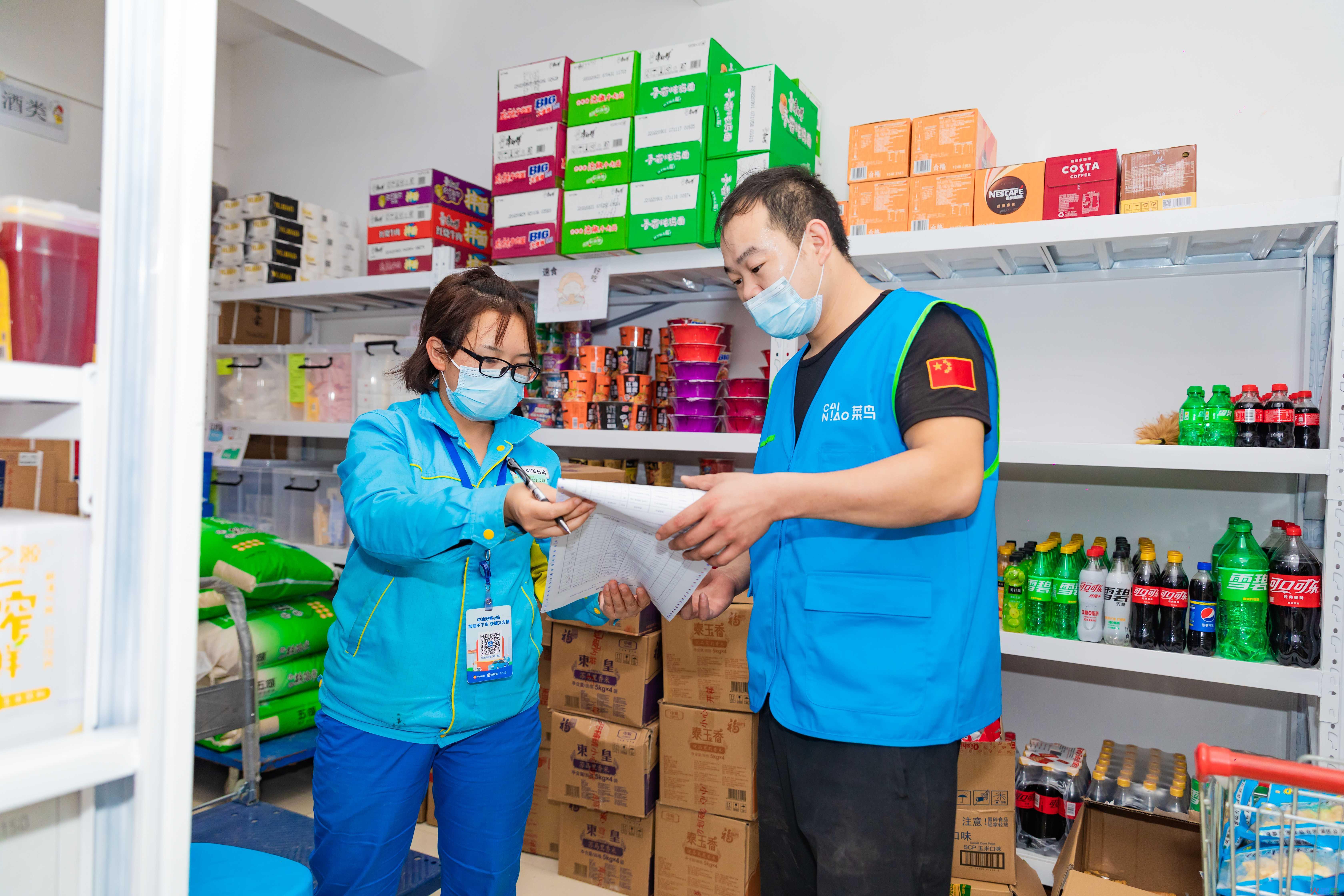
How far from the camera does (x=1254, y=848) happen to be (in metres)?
1.11

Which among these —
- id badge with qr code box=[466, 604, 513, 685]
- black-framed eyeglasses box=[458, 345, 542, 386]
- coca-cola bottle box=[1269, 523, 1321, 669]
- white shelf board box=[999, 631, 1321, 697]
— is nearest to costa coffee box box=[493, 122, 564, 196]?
black-framed eyeglasses box=[458, 345, 542, 386]

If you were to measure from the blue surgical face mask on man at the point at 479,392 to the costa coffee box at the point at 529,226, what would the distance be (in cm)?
126

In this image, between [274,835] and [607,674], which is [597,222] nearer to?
[607,674]

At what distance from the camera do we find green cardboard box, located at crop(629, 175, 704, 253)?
2.72m

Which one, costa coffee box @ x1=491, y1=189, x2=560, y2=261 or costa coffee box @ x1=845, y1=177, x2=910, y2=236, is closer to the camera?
costa coffee box @ x1=845, y1=177, x2=910, y2=236

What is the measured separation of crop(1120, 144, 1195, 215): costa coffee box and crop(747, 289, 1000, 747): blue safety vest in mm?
1178

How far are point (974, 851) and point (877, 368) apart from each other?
1610 millimetres

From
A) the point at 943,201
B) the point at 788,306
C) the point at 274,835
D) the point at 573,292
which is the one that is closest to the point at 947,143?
the point at 943,201

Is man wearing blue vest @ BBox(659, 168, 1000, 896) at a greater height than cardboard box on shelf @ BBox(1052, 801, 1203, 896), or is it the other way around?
man wearing blue vest @ BBox(659, 168, 1000, 896)

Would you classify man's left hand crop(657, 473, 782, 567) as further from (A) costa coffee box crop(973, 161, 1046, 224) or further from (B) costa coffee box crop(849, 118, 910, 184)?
(B) costa coffee box crop(849, 118, 910, 184)

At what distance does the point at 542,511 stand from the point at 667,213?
161 cm

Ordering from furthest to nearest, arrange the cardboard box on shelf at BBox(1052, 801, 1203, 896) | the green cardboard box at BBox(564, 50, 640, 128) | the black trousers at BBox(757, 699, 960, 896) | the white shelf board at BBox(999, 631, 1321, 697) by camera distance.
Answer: the green cardboard box at BBox(564, 50, 640, 128), the cardboard box on shelf at BBox(1052, 801, 1203, 896), the white shelf board at BBox(999, 631, 1321, 697), the black trousers at BBox(757, 699, 960, 896)

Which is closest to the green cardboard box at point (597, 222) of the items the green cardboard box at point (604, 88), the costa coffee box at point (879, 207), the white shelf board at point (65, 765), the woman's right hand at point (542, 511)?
the green cardboard box at point (604, 88)

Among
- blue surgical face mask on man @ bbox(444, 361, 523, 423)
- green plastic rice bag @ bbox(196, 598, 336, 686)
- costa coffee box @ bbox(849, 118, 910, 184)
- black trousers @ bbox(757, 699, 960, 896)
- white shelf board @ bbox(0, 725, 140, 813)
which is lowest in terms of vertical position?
green plastic rice bag @ bbox(196, 598, 336, 686)
